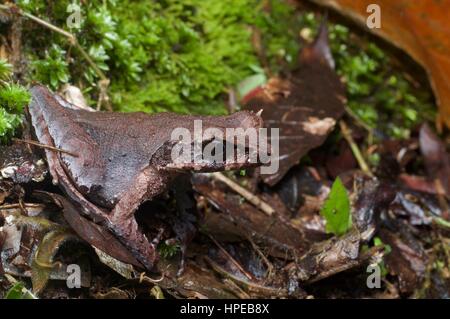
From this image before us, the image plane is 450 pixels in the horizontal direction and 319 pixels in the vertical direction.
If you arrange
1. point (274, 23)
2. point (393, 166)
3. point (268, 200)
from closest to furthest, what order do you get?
1. point (268, 200)
2. point (393, 166)
3. point (274, 23)

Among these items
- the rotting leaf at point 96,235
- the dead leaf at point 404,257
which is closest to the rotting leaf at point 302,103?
the dead leaf at point 404,257

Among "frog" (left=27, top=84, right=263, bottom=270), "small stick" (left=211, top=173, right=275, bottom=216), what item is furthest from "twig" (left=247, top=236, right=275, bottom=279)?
"frog" (left=27, top=84, right=263, bottom=270)

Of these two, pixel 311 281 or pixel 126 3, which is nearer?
pixel 311 281

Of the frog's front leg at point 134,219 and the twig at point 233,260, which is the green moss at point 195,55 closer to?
the frog's front leg at point 134,219

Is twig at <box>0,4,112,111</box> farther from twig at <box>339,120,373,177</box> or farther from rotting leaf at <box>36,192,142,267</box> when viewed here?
twig at <box>339,120,373,177</box>

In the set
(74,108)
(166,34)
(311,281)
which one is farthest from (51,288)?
(166,34)
